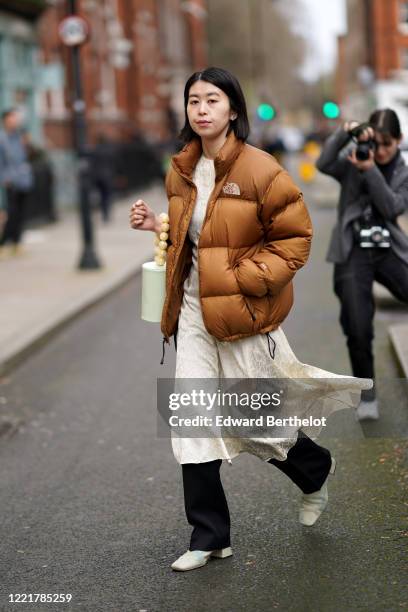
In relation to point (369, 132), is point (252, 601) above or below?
below

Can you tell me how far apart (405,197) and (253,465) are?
5.36 feet

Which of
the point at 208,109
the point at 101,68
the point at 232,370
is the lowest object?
the point at 232,370

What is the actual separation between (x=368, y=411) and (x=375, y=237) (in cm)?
101

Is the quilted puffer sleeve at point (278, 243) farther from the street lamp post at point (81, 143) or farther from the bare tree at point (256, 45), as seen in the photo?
the bare tree at point (256, 45)

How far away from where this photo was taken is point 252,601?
13.2 feet

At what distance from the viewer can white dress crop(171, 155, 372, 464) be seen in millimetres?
4320

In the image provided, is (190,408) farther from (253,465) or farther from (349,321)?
(349,321)

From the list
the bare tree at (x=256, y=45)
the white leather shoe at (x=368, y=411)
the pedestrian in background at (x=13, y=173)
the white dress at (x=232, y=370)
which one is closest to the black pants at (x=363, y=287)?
the white leather shoe at (x=368, y=411)

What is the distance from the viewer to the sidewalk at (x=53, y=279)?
10149 mm

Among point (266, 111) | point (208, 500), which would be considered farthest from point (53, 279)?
point (266, 111)

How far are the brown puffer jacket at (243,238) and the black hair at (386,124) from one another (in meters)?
1.91

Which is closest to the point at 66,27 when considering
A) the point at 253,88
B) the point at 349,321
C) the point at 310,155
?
the point at 349,321

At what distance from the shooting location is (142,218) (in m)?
4.42

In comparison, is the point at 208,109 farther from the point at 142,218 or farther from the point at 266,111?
the point at 266,111
